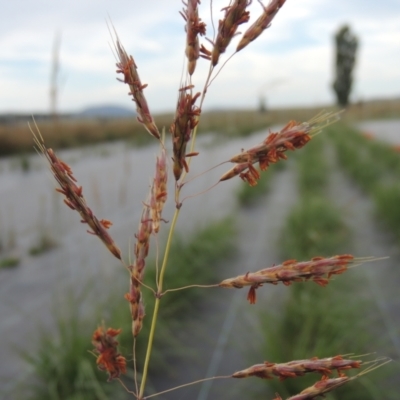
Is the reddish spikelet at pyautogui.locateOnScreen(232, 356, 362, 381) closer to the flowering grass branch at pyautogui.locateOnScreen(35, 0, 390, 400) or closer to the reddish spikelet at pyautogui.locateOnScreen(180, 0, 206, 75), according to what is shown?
the flowering grass branch at pyautogui.locateOnScreen(35, 0, 390, 400)

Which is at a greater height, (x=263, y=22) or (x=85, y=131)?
(x=263, y=22)

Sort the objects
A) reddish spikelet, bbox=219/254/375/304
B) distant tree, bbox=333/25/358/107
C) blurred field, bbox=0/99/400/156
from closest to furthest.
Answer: reddish spikelet, bbox=219/254/375/304, blurred field, bbox=0/99/400/156, distant tree, bbox=333/25/358/107

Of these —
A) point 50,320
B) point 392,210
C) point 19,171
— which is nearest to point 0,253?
point 50,320

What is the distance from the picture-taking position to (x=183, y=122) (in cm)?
58

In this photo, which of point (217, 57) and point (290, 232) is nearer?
point (217, 57)

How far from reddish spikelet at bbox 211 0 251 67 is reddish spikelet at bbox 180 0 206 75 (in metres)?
0.03

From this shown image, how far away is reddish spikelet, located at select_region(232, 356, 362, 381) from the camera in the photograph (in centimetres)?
56

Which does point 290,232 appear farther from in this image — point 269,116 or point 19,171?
point 269,116

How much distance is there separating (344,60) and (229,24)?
138ft

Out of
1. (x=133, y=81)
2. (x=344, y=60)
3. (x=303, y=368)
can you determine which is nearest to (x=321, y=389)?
(x=303, y=368)

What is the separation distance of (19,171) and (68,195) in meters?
8.54

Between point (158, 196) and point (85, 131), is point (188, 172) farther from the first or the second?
point (85, 131)

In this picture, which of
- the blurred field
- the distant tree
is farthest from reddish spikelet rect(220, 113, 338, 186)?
the distant tree

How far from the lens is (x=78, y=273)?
489 centimetres
